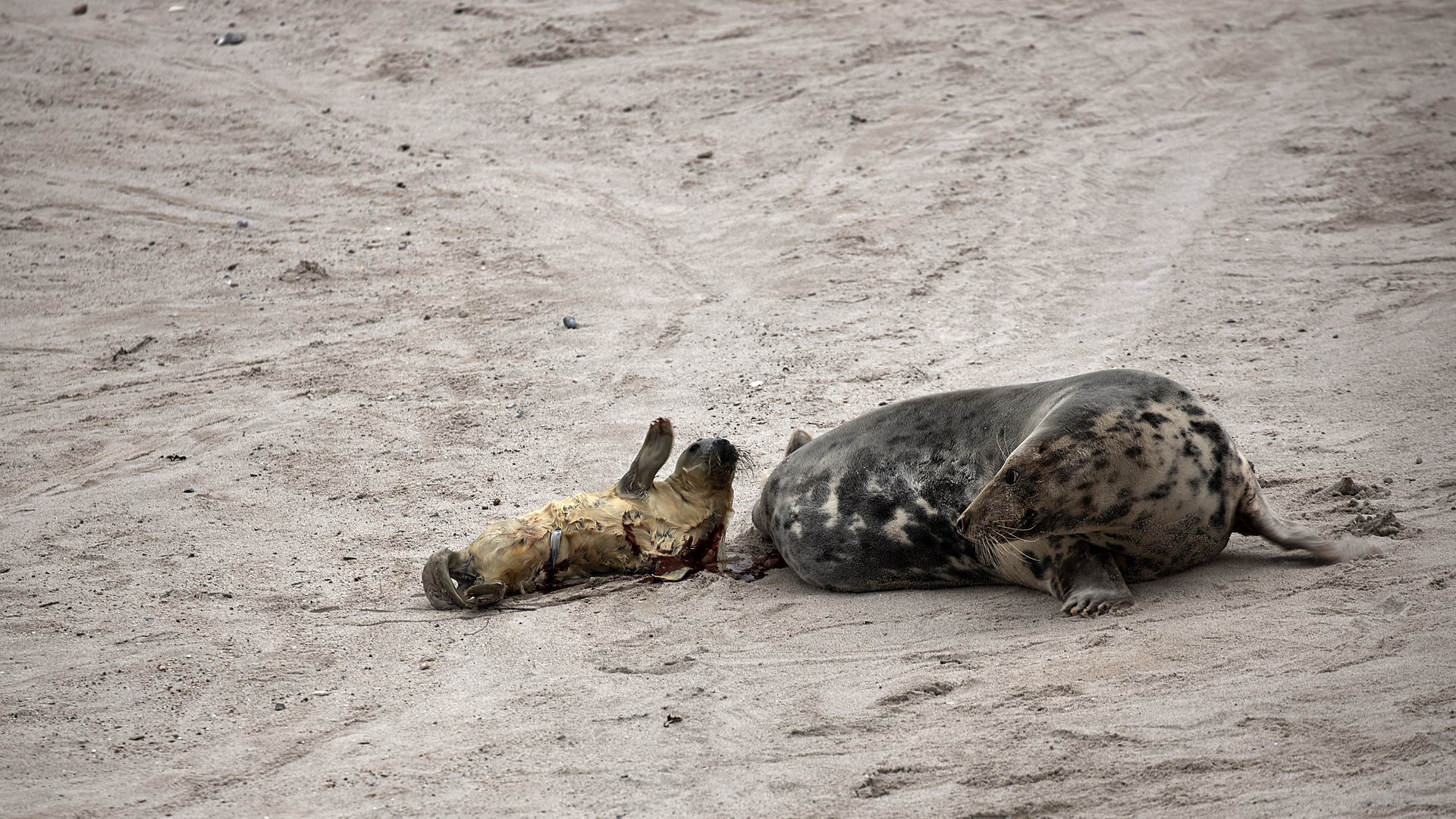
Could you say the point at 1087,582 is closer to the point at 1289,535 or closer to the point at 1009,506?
the point at 1009,506

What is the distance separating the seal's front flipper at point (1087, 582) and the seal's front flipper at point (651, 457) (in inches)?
65.1

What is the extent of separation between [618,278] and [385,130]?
3.13 metres

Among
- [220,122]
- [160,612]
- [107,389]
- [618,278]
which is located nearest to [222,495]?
[160,612]

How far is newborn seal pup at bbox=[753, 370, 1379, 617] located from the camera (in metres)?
3.89

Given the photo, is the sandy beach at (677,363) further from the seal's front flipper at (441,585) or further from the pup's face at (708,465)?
the pup's face at (708,465)

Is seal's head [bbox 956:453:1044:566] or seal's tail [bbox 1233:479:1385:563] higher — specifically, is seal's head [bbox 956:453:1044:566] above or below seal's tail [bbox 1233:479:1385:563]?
above

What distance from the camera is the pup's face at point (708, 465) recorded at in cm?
486

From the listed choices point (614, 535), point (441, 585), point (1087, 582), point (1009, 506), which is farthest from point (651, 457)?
point (1087, 582)

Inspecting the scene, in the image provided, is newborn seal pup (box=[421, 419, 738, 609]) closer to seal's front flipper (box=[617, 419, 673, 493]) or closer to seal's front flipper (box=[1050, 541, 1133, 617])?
seal's front flipper (box=[617, 419, 673, 493])

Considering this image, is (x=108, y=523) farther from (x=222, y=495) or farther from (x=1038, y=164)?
(x=1038, y=164)

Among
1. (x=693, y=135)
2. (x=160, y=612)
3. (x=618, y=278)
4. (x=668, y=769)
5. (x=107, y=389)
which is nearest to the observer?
(x=668, y=769)

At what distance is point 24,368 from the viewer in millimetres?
7094

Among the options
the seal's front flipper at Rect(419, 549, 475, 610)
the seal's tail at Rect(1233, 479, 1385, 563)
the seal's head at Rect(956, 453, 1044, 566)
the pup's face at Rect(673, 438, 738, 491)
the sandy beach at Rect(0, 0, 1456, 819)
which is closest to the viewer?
the sandy beach at Rect(0, 0, 1456, 819)

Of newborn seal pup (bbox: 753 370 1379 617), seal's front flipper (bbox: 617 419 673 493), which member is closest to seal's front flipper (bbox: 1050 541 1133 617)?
newborn seal pup (bbox: 753 370 1379 617)
